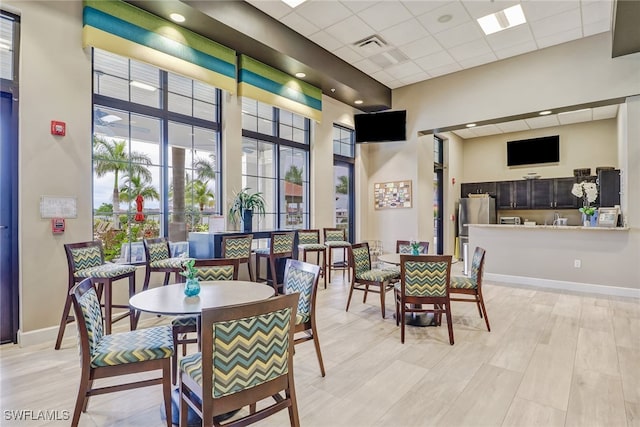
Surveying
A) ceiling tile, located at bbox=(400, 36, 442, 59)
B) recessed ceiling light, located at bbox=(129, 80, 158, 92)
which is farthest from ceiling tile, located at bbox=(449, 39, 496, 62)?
recessed ceiling light, located at bbox=(129, 80, 158, 92)

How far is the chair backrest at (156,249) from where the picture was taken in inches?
148

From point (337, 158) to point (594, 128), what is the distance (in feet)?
20.2

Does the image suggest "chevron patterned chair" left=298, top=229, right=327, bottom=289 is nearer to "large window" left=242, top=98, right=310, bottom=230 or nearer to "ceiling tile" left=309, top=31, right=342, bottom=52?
"large window" left=242, top=98, right=310, bottom=230

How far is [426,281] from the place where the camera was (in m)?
3.21

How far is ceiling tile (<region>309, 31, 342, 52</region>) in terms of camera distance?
199 inches

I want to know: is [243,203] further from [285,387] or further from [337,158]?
[285,387]

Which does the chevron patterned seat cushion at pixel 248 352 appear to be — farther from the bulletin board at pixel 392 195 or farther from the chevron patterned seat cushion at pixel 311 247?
the bulletin board at pixel 392 195

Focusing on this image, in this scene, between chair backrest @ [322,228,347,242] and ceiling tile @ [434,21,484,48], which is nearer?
ceiling tile @ [434,21,484,48]

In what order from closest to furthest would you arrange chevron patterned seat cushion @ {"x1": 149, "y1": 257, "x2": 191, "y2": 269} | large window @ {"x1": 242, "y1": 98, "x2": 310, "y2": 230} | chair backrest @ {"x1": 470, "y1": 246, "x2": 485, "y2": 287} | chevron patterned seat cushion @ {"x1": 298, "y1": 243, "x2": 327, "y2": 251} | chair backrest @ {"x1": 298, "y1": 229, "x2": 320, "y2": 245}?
1. chair backrest @ {"x1": 470, "y1": 246, "x2": 485, "y2": 287}
2. chevron patterned seat cushion @ {"x1": 149, "y1": 257, "x2": 191, "y2": 269}
3. chevron patterned seat cushion @ {"x1": 298, "y1": 243, "x2": 327, "y2": 251}
4. large window @ {"x1": 242, "y1": 98, "x2": 310, "y2": 230}
5. chair backrest @ {"x1": 298, "y1": 229, "x2": 320, "y2": 245}

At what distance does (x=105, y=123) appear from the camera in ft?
12.8

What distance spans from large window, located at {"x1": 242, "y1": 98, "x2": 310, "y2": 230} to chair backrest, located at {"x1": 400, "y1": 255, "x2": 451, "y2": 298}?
3.08 metres

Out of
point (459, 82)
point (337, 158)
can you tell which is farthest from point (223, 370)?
point (459, 82)

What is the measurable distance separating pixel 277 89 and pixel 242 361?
190 inches

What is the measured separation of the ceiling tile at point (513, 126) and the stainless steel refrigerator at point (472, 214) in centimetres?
180
